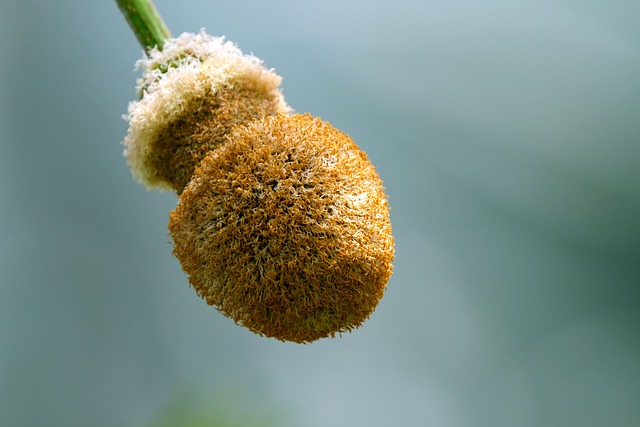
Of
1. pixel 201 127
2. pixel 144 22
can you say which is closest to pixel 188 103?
pixel 201 127

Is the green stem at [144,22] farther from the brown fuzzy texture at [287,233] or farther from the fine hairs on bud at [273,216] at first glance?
the brown fuzzy texture at [287,233]

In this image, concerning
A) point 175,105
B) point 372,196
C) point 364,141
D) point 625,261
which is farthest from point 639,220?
point 175,105

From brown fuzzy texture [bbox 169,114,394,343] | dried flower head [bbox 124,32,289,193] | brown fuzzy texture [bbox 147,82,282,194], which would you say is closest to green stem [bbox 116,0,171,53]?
dried flower head [bbox 124,32,289,193]

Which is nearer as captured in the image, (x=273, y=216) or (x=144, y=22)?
(x=273, y=216)

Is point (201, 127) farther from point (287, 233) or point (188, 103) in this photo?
point (287, 233)

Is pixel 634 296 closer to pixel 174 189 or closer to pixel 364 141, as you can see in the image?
pixel 364 141

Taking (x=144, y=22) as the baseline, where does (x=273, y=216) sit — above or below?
below

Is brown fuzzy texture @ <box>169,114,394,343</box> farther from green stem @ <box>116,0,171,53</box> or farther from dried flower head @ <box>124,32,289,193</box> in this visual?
green stem @ <box>116,0,171,53</box>
